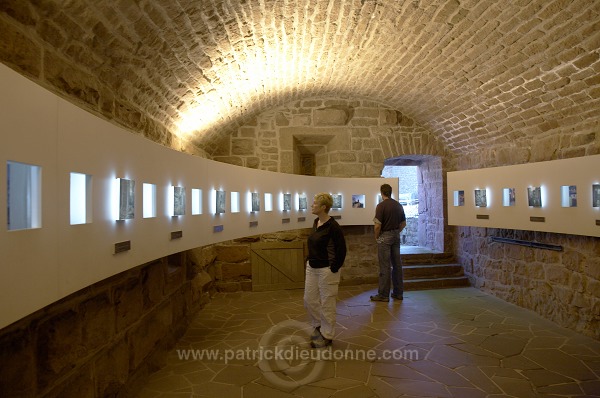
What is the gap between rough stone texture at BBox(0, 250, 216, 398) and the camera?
2.04 m

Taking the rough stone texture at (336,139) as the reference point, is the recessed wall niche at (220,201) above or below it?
below

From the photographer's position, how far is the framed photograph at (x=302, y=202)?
6.10 metres

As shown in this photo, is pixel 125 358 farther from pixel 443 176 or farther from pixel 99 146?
pixel 443 176

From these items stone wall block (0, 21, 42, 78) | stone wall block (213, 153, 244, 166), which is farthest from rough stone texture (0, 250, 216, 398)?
stone wall block (213, 153, 244, 166)

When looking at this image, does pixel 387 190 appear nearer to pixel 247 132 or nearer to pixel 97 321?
pixel 247 132

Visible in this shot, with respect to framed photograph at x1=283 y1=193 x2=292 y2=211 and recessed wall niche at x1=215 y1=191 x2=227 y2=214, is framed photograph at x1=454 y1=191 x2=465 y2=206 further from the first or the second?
Result: recessed wall niche at x1=215 y1=191 x2=227 y2=214

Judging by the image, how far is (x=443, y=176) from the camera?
25.2 ft

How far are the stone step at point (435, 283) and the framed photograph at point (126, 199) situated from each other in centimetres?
557

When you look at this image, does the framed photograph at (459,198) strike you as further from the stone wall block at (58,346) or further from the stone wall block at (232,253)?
the stone wall block at (58,346)

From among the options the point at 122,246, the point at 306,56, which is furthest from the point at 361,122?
the point at 122,246

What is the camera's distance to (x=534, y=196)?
5086 millimetres

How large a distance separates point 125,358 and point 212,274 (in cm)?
367

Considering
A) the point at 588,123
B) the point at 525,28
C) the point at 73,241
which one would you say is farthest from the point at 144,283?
the point at 588,123

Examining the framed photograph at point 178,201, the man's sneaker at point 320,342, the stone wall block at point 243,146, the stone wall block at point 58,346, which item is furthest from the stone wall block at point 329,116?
the stone wall block at point 58,346
